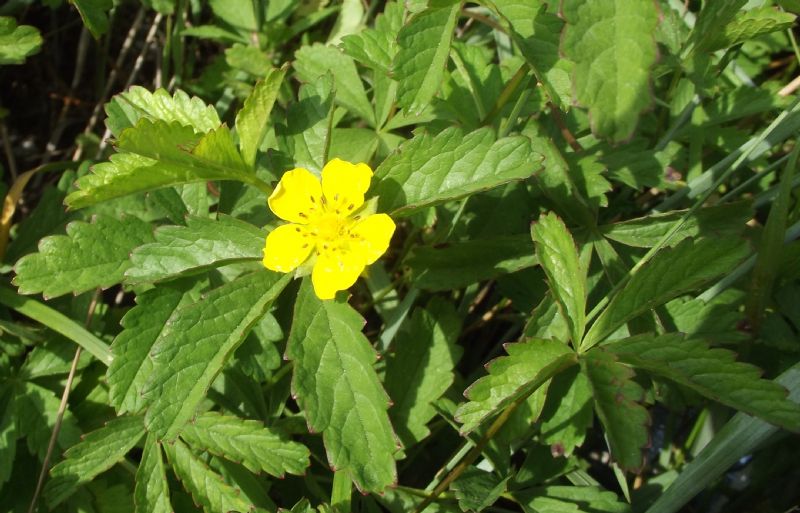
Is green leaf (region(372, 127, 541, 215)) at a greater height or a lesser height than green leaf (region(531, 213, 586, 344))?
greater

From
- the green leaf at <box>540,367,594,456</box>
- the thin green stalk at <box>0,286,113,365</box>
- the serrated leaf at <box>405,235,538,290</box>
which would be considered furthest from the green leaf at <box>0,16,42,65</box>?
the green leaf at <box>540,367,594,456</box>

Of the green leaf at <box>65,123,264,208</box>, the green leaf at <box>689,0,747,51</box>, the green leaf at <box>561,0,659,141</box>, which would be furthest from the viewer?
the green leaf at <box>689,0,747,51</box>

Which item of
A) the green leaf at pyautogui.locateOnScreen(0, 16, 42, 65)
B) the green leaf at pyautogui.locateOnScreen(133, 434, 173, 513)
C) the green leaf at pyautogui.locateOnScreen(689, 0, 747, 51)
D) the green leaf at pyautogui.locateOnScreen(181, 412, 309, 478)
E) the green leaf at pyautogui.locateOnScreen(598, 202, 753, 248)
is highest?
the green leaf at pyautogui.locateOnScreen(689, 0, 747, 51)

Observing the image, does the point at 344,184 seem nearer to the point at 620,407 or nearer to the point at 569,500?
the point at 620,407

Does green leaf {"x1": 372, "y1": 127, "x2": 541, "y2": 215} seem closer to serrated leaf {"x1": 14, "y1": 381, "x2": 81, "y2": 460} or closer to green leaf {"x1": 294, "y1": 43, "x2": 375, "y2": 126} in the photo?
green leaf {"x1": 294, "y1": 43, "x2": 375, "y2": 126}

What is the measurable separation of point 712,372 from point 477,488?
757 mm

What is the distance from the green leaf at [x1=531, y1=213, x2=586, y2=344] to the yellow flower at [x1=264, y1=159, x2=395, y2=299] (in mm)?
424

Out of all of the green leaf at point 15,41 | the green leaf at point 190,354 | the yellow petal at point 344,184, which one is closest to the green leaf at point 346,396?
the green leaf at point 190,354

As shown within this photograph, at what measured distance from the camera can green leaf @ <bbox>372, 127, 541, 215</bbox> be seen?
1924 mm

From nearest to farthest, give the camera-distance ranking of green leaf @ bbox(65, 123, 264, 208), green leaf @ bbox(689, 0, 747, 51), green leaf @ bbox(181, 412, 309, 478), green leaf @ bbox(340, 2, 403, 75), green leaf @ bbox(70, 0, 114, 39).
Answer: green leaf @ bbox(65, 123, 264, 208) < green leaf @ bbox(689, 0, 747, 51) < green leaf @ bbox(181, 412, 309, 478) < green leaf @ bbox(340, 2, 403, 75) < green leaf @ bbox(70, 0, 114, 39)

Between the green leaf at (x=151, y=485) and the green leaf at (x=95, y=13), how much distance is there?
1309 millimetres

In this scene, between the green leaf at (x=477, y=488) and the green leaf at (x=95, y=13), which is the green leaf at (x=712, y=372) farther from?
the green leaf at (x=95, y=13)

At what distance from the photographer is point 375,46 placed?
2.28 metres

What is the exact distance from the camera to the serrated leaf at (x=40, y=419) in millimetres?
2287
